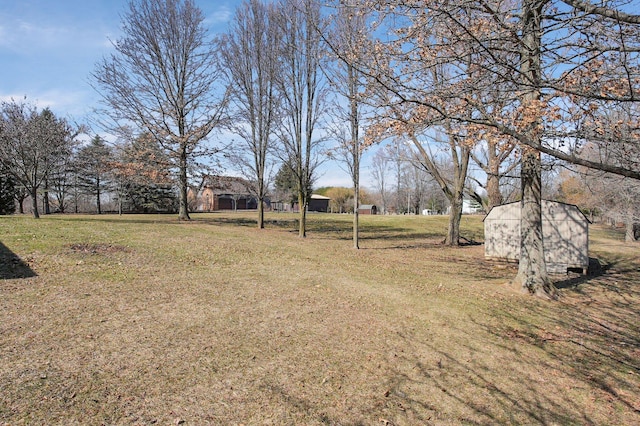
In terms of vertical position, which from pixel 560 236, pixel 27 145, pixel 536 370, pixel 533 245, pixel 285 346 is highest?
pixel 27 145

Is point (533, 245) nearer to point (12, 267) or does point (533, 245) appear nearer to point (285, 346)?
point (285, 346)

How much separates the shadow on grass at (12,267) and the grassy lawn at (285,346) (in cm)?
4

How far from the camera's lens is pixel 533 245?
8516 millimetres

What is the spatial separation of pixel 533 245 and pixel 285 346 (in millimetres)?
6740

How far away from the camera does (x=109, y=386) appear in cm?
336

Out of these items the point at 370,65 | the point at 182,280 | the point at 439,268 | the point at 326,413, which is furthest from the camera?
the point at 439,268

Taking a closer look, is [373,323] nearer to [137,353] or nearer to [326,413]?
[326,413]

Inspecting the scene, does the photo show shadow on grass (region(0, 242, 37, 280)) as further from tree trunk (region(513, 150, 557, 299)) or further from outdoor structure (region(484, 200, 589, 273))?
outdoor structure (region(484, 200, 589, 273))

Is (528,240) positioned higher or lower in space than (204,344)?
higher

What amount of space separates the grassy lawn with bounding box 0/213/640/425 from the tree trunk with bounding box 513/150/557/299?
42cm

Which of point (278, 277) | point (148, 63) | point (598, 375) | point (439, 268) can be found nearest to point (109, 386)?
point (278, 277)

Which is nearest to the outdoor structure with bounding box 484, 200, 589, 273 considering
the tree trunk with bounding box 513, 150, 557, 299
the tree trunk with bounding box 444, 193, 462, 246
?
the tree trunk with bounding box 444, 193, 462, 246

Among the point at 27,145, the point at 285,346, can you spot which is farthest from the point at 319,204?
the point at 285,346

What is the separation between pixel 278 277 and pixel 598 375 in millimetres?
5759
